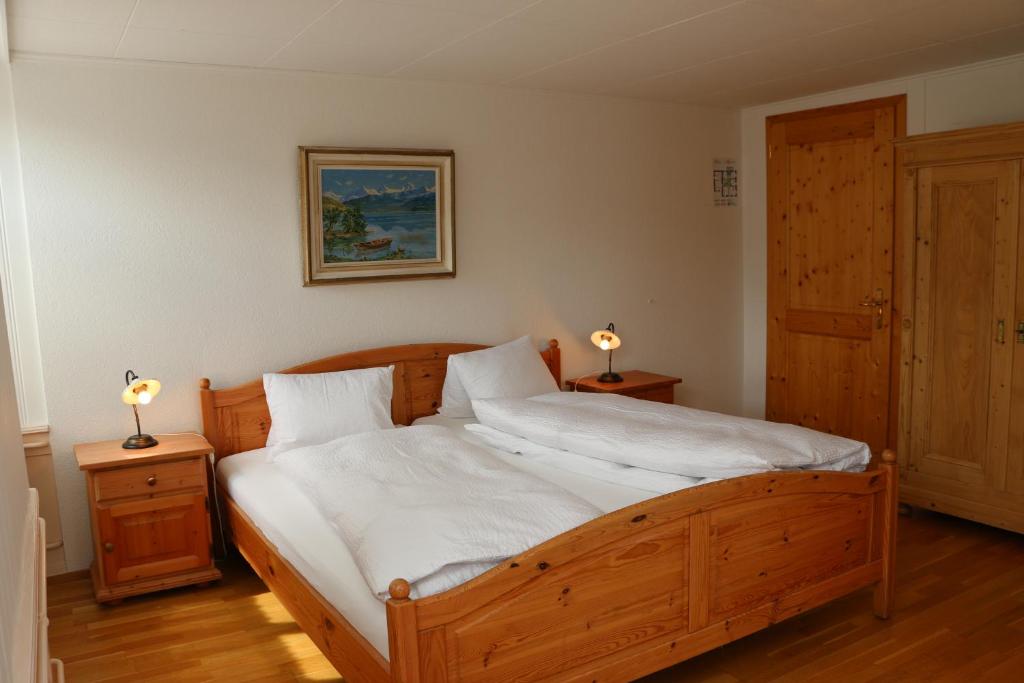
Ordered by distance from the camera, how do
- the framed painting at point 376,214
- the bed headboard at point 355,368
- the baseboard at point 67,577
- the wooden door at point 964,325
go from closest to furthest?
the baseboard at point 67,577, the wooden door at point 964,325, the bed headboard at point 355,368, the framed painting at point 376,214

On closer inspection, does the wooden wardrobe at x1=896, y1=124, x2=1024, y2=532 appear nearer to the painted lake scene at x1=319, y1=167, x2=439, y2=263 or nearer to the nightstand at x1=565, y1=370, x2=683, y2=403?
the nightstand at x1=565, y1=370, x2=683, y2=403

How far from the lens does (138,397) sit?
3479mm

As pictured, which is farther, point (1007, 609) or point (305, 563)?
point (1007, 609)

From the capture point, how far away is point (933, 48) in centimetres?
377

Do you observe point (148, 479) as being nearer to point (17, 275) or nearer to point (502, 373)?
point (17, 275)

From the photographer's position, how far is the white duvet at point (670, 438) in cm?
296

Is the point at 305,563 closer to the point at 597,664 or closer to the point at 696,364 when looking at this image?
the point at 597,664

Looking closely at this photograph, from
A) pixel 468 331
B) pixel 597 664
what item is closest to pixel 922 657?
pixel 597 664

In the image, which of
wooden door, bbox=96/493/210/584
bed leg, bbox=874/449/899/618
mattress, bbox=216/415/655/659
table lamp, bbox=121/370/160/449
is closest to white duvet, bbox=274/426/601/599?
mattress, bbox=216/415/655/659

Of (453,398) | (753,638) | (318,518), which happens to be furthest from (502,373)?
(753,638)

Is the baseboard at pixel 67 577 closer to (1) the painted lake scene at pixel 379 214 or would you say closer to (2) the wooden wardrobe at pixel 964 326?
(1) the painted lake scene at pixel 379 214

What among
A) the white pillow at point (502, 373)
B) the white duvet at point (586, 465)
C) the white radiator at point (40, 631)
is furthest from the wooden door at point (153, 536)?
the white pillow at point (502, 373)

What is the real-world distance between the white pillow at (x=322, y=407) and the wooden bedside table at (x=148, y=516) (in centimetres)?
32

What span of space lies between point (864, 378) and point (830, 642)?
2.18 metres
